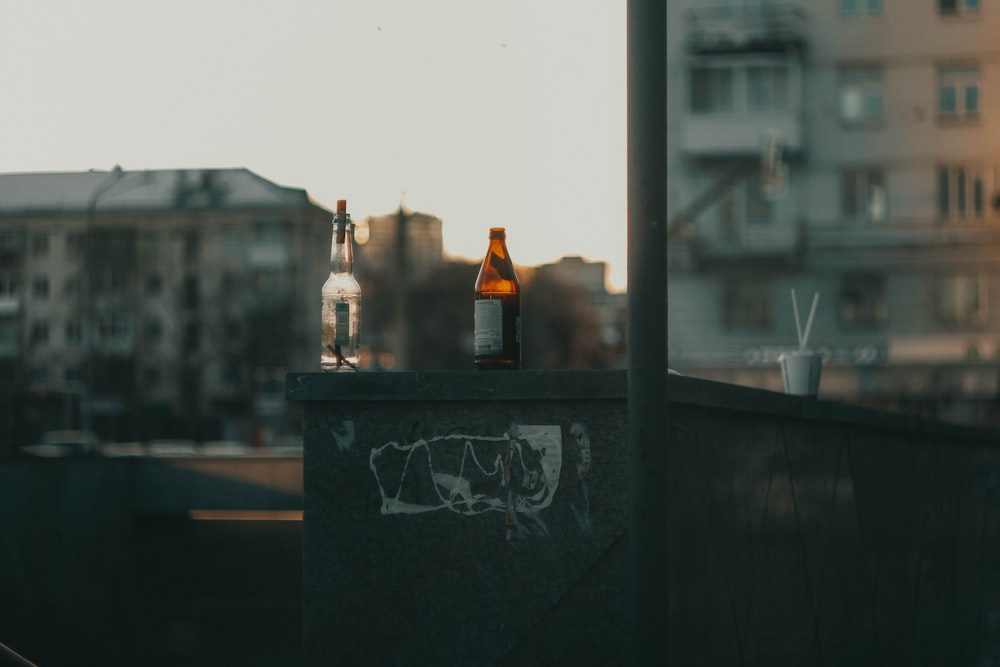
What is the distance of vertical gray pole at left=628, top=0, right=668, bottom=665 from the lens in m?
3.20

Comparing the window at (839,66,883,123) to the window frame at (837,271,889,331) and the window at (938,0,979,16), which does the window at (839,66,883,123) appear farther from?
the window frame at (837,271,889,331)

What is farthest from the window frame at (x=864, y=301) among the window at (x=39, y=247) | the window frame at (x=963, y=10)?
the window at (x=39, y=247)

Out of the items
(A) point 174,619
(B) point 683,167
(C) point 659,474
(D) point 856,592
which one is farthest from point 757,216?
(C) point 659,474

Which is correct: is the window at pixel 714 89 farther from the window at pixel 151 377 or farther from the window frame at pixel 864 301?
the window at pixel 151 377

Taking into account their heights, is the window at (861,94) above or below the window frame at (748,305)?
above

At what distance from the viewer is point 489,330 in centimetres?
398

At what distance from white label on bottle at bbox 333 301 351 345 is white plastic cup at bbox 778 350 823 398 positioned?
202cm

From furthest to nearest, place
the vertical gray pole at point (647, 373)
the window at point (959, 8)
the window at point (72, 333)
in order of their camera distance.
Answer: the window at point (72, 333) → the window at point (959, 8) → the vertical gray pole at point (647, 373)

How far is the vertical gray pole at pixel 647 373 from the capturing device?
3.20 metres

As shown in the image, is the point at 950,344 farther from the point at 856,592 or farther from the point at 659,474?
the point at 659,474

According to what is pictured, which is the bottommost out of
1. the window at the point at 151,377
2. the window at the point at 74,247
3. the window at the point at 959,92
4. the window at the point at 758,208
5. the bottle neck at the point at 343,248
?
the window at the point at 151,377

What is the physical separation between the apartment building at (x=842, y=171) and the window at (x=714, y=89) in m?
0.04

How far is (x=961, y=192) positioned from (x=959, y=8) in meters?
5.54

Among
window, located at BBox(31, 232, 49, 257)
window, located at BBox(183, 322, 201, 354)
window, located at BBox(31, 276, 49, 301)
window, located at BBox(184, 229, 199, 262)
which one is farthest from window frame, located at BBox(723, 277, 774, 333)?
window, located at BBox(184, 229, 199, 262)
